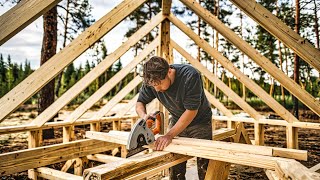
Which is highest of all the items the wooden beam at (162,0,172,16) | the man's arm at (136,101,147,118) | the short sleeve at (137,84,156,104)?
the wooden beam at (162,0,172,16)

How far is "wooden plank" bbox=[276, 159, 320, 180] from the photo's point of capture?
116 centimetres

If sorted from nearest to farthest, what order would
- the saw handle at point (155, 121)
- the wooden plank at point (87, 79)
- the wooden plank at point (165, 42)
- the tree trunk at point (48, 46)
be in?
the saw handle at point (155, 121)
the wooden plank at point (87, 79)
the wooden plank at point (165, 42)
the tree trunk at point (48, 46)

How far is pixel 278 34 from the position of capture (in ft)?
8.35

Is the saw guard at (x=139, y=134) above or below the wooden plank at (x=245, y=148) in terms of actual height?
above

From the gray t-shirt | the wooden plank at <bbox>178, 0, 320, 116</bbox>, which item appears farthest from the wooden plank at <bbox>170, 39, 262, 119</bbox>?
the gray t-shirt

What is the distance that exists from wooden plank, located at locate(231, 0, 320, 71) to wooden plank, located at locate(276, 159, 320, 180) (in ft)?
4.02

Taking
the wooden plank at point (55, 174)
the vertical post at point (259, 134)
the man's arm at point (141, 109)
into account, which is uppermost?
the man's arm at point (141, 109)

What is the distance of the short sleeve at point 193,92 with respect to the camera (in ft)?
7.64

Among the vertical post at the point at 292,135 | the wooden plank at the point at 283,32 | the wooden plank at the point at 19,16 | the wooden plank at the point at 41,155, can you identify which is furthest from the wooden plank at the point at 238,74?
the wooden plank at the point at 19,16

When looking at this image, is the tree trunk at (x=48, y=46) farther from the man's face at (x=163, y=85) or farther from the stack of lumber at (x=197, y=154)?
the stack of lumber at (x=197, y=154)

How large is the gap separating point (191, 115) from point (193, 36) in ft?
8.97

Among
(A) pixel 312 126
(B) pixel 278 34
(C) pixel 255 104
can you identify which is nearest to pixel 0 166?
(B) pixel 278 34

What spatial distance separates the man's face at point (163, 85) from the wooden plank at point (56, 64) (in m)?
1.02

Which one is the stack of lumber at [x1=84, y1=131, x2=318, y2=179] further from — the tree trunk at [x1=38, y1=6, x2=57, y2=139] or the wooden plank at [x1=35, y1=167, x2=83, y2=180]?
the tree trunk at [x1=38, y1=6, x2=57, y2=139]
